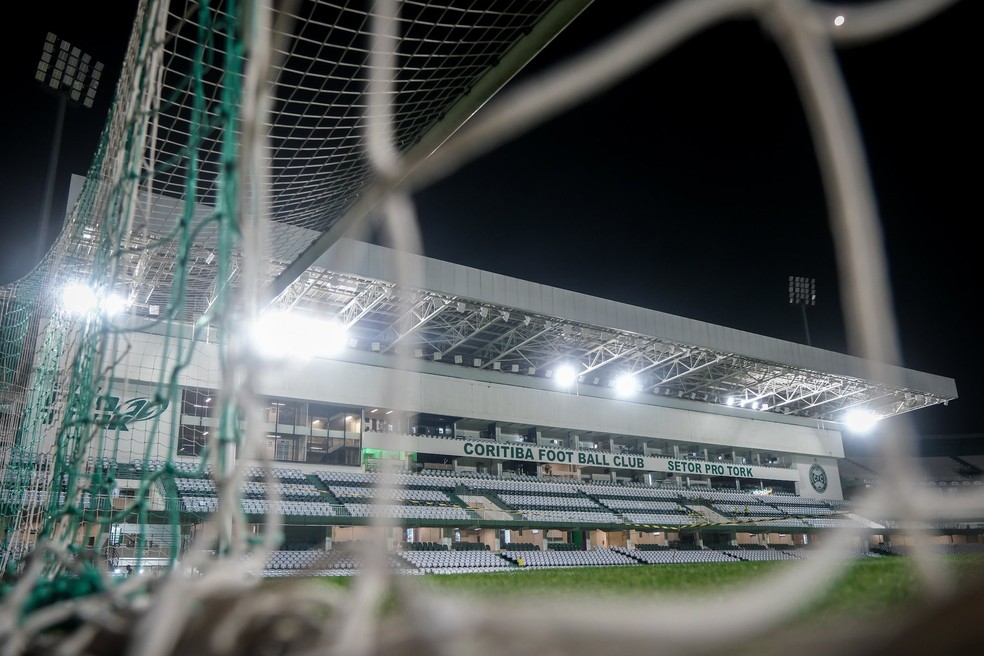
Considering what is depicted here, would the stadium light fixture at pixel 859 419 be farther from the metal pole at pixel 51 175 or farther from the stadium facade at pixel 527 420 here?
the metal pole at pixel 51 175

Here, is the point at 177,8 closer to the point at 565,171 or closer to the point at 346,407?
the point at 565,171

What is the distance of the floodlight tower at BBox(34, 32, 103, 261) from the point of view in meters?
13.5

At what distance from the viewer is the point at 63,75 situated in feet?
45.2

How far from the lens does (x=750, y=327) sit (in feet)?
98.0

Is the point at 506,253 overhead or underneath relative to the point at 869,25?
overhead

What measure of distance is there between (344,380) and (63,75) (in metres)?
10.4

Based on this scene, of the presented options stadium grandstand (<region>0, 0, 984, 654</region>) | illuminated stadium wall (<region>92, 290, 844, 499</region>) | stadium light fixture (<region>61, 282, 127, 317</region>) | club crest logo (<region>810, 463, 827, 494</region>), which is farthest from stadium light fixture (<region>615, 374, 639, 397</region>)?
stadium light fixture (<region>61, 282, 127, 317</region>)

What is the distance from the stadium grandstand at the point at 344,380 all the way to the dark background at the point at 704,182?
256 cm

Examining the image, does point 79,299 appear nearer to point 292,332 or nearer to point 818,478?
point 292,332

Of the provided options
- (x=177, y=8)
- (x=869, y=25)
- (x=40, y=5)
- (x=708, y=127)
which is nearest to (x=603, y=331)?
(x=708, y=127)

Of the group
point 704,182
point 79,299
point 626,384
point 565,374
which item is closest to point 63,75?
point 79,299

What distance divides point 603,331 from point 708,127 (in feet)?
25.2

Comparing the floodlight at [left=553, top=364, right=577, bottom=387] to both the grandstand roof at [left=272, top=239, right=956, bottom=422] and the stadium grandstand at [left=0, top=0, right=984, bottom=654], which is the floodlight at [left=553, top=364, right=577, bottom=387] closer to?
the stadium grandstand at [left=0, top=0, right=984, bottom=654]

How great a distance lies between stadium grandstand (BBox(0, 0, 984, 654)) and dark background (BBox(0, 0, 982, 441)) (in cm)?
256
